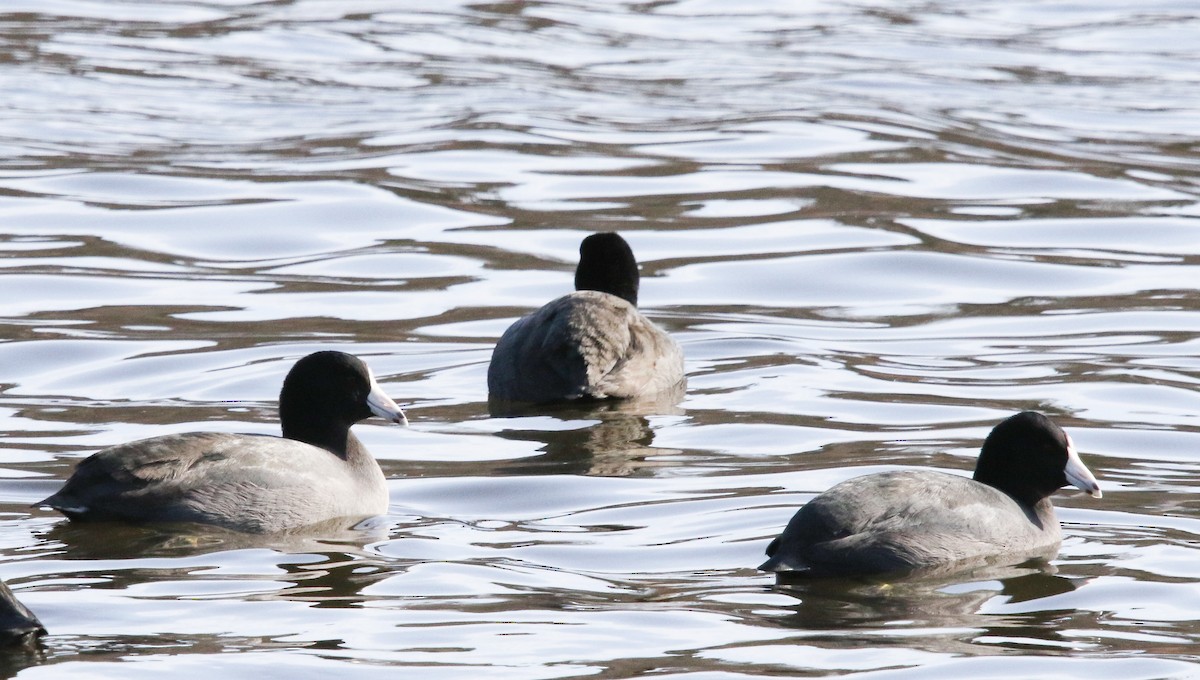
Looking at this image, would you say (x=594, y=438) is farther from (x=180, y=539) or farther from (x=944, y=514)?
(x=944, y=514)

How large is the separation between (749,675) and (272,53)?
22.2 meters

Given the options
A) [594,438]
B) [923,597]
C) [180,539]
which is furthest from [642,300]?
[923,597]

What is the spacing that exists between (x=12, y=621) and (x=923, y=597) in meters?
3.32

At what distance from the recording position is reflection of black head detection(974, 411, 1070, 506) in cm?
873

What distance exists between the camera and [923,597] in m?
7.73

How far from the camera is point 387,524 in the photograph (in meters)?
8.95

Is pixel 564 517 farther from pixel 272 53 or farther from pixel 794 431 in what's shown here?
pixel 272 53

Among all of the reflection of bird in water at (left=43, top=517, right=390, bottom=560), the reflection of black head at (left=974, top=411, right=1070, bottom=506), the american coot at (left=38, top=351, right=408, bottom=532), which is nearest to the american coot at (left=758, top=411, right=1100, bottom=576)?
the reflection of black head at (left=974, top=411, right=1070, bottom=506)

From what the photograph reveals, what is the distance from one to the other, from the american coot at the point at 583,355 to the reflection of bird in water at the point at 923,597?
370 cm

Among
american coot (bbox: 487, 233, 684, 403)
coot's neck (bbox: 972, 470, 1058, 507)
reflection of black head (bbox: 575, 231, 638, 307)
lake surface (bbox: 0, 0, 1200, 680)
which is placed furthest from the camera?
reflection of black head (bbox: 575, 231, 638, 307)

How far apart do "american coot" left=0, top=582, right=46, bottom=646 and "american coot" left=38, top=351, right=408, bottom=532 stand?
183 cm

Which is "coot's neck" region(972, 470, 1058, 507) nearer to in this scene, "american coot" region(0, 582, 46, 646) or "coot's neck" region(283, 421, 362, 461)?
"coot's neck" region(283, 421, 362, 461)

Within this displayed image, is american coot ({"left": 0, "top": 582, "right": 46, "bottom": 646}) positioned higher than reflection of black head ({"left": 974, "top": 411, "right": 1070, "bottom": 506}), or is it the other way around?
american coot ({"left": 0, "top": 582, "right": 46, "bottom": 646})

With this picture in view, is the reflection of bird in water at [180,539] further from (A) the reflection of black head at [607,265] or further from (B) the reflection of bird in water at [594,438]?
(A) the reflection of black head at [607,265]
